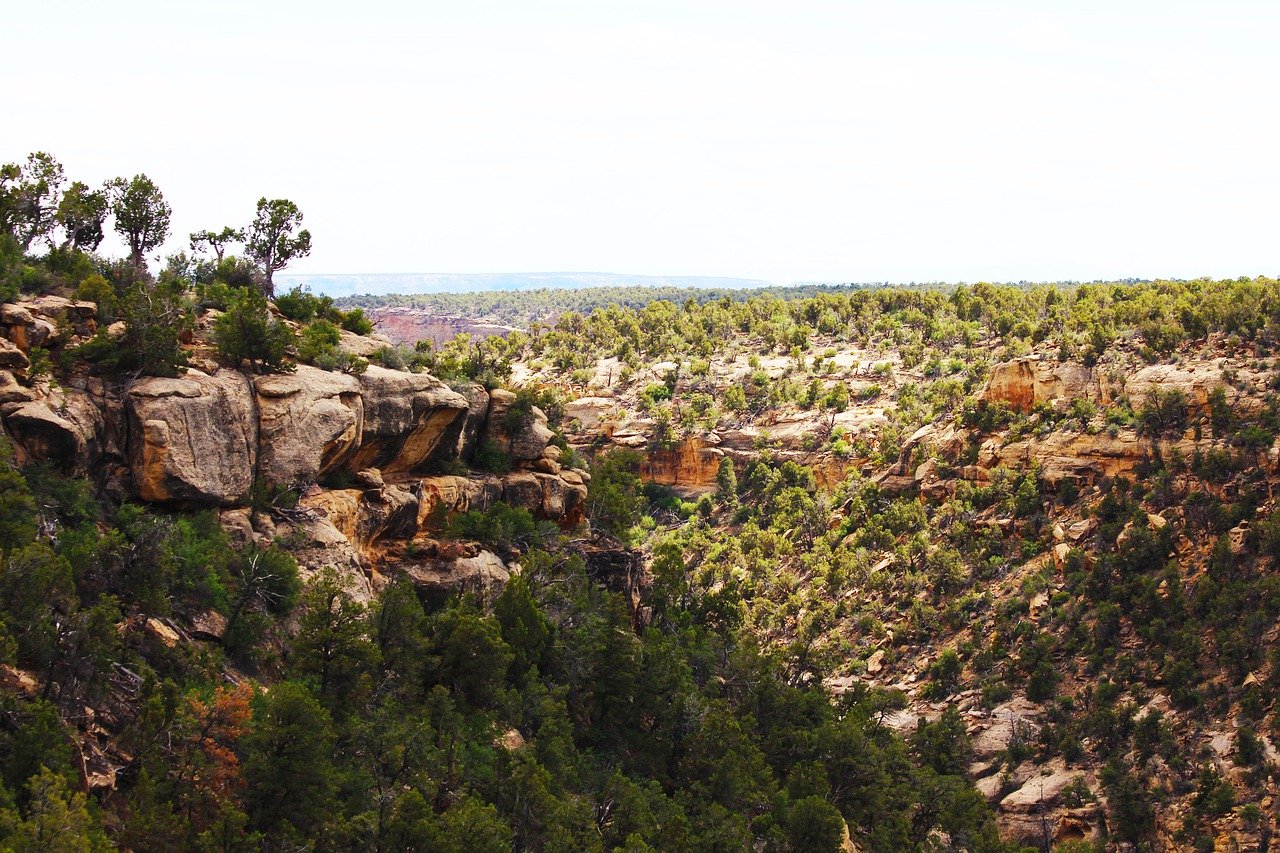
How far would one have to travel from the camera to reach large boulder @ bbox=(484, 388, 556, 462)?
59.6m

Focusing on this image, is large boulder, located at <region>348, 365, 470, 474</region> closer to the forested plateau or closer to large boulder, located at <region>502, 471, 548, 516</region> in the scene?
the forested plateau

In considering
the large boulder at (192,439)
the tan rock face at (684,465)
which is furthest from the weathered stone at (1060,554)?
the large boulder at (192,439)

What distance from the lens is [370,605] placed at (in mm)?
43594

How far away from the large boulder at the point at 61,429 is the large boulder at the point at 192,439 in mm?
1288

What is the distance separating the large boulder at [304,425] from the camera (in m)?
45.8

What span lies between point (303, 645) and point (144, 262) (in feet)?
87.1

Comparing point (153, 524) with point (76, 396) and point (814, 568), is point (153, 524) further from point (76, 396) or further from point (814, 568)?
point (814, 568)

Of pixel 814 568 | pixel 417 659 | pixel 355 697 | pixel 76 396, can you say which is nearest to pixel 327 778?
pixel 355 697

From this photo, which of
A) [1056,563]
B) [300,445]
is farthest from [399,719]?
[1056,563]

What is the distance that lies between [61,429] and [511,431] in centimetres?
2426

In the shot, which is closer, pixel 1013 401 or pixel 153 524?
pixel 153 524

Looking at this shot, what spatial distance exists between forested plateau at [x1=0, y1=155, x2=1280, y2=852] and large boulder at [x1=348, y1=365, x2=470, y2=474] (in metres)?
0.20

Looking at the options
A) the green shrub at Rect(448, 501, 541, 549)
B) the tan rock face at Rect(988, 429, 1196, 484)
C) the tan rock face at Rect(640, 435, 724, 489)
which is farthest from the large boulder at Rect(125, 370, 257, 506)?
the tan rock face at Rect(640, 435, 724, 489)

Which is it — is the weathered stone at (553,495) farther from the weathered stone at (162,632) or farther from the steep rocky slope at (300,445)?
the weathered stone at (162,632)
